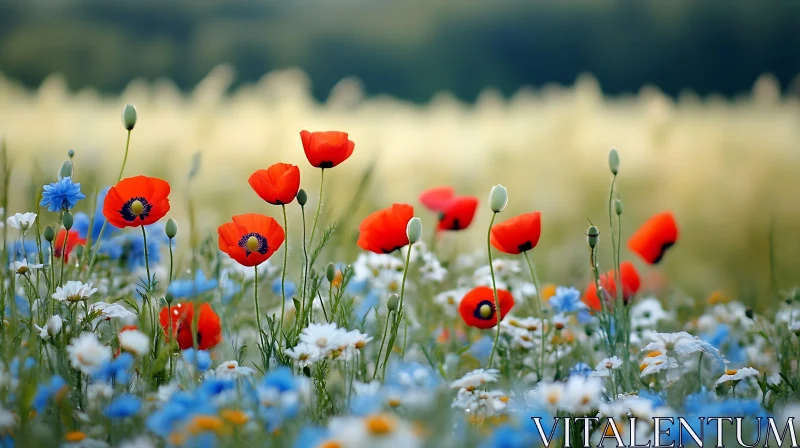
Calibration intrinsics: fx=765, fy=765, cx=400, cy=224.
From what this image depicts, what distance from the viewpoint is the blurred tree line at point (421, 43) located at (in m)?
10.1

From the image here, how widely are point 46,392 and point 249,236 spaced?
305mm

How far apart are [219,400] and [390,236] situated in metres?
0.34

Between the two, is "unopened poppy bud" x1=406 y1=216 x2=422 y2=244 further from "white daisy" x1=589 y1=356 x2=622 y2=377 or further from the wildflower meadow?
"white daisy" x1=589 y1=356 x2=622 y2=377

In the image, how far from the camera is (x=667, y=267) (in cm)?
330

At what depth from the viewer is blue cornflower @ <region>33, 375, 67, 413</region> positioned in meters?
0.69

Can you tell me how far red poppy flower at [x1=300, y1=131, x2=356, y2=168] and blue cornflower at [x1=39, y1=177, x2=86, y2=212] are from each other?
11.5 inches

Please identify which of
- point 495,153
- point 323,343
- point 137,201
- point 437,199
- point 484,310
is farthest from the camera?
point 495,153

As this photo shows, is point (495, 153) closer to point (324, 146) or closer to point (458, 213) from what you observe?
point (458, 213)

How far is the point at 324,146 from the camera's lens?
974 mm

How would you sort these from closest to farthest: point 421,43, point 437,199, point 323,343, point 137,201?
point 323,343 < point 137,201 < point 437,199 < point 421,43

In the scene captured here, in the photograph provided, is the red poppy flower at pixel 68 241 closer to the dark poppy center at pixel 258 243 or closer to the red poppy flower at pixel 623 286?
the dark poppy center at pixel 258 243

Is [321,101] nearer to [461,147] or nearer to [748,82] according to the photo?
[748,82]

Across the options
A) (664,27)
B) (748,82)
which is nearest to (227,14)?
(664,27)

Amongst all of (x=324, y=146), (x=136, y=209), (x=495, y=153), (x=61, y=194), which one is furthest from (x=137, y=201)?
(x=495, y=153)
